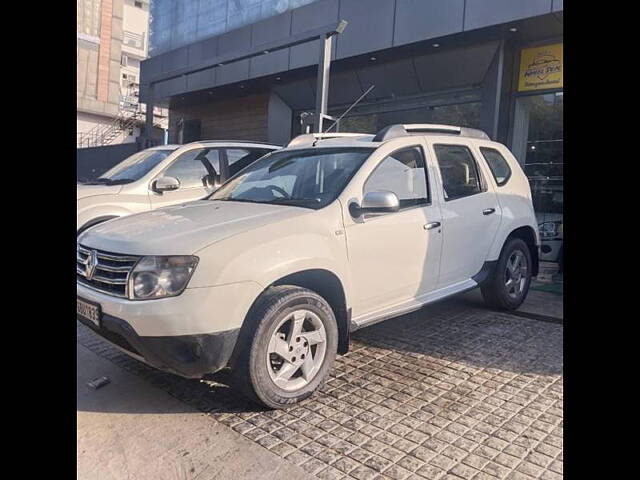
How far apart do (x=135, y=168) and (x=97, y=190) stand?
2.82ft

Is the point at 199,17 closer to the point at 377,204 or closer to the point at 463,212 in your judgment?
the point at 463,212

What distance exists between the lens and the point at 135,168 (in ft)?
22.7

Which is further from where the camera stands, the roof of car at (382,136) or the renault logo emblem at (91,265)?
the roof of car at (382,136)

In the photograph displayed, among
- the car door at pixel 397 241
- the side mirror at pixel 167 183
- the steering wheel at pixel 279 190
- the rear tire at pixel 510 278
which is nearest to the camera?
the car door at pixel 397 241

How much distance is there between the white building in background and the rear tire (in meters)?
36.3

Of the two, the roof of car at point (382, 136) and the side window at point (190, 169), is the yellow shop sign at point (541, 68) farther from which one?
the side window at point (190, 169)

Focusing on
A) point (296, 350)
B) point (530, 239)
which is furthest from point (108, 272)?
point (530, 239)

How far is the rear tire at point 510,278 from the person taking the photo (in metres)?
5.25

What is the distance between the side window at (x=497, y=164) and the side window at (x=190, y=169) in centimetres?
371

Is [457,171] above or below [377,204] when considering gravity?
above

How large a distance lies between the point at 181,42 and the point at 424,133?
12541mm

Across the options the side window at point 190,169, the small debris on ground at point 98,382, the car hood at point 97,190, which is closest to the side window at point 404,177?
the small debris on ground at point 98,382
